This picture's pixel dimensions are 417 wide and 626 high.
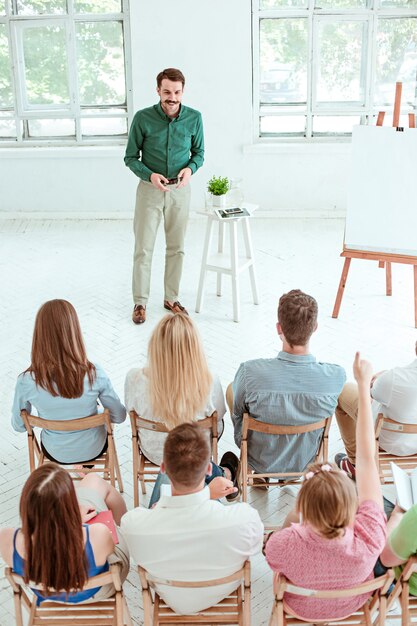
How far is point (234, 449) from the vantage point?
4320 millimetres

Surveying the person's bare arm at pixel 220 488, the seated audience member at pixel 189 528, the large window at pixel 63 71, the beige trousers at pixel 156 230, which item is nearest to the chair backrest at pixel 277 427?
the person's bare arm at pixel 220 488

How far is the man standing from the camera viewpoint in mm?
5488

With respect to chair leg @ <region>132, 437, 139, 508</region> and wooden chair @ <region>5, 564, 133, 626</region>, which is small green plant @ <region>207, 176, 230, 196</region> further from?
wooden chair @ <region>5, 564, 133, 626</region>

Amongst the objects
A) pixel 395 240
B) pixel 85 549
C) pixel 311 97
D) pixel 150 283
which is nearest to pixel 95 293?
pixel 150 283

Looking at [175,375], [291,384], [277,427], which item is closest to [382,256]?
[291,384]

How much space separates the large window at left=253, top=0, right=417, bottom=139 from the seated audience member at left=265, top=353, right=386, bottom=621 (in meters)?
5.47

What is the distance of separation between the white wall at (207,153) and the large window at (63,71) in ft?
0.97

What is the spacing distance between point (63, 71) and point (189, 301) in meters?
2.87

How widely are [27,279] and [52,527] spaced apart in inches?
166

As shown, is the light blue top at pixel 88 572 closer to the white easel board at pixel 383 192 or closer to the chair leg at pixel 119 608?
the chair leg at pixel 119 608

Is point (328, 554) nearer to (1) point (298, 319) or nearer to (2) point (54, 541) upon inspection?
(2) point (54, 541)

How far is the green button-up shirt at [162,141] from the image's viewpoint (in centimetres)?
550

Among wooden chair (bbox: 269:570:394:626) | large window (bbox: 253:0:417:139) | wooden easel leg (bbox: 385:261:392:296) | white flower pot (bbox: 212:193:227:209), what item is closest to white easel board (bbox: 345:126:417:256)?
wooden easel leg (bbox: 385:261:392:296)

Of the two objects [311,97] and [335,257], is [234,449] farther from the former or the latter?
[311,97]
